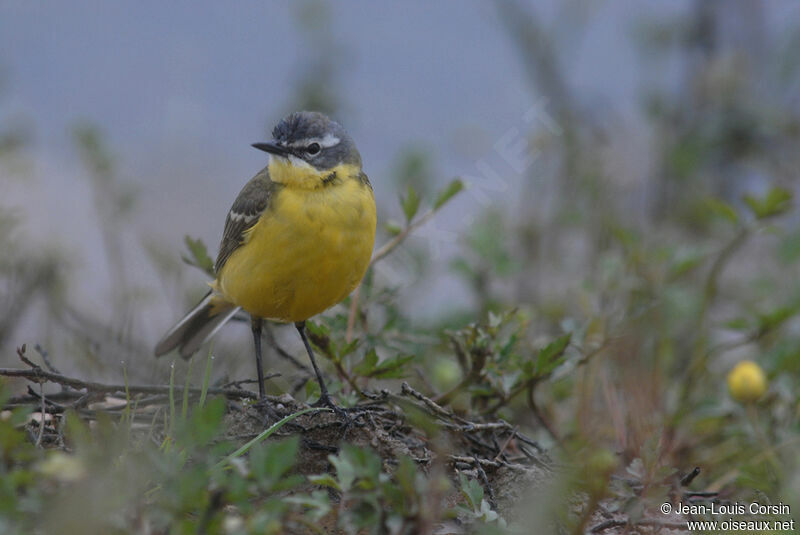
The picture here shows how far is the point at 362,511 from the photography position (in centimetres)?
189

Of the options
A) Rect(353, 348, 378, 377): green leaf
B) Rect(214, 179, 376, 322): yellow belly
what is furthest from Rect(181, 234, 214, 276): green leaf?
Rect(353, 348, 378, 377): green leaf

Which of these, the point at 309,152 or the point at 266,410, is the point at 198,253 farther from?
the point at 266,410

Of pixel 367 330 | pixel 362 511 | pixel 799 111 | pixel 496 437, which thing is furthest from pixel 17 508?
pixel 799 111

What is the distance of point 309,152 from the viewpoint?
3658 millimetres

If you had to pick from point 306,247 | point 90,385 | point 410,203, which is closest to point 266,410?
point 90,385

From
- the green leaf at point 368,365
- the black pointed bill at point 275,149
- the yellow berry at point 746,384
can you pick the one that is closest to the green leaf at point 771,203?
the yellow berry at point 746,384

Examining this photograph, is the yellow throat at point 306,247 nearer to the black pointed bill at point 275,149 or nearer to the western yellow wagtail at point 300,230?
the western yellow wagtail at point 300,230

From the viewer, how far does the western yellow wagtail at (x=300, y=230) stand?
3301 millimetres

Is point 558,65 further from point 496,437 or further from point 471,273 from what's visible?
point 496,437

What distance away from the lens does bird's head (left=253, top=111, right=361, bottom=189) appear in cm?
354

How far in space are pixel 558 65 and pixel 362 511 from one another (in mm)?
5748

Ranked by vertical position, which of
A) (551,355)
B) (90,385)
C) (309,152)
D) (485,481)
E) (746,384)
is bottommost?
(746,384)

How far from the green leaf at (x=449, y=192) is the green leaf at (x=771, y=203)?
1.22 metres

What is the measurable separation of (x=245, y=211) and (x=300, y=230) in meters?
0.45
